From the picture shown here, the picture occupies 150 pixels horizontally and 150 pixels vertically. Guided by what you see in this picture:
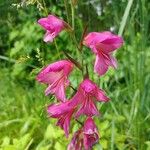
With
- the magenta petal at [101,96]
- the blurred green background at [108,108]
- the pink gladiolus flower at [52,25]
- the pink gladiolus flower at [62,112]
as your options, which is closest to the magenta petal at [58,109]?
the pink gladiolus flower at [62,112]

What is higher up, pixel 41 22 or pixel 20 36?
pixel 41 22

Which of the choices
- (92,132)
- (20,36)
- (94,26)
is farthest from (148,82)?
(20,36)

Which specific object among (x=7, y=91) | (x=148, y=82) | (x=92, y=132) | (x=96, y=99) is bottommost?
(x=7, y=91)

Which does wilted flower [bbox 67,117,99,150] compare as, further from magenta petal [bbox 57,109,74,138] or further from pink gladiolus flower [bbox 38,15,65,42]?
pink gladiolus flower [bbox 38,15,65,42]

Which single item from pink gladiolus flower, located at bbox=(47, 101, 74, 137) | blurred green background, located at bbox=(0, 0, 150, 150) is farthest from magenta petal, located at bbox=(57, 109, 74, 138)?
blurred green background, located at bbox=(0, 0, 150, 150)

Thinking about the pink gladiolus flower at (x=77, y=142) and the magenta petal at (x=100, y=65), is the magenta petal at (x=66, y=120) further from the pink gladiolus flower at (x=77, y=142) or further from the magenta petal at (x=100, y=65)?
the magenta petal at (x=100, y=65)

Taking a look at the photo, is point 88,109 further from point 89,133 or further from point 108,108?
point 108,108

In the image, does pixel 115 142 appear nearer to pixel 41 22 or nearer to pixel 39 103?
pixel 39 103
